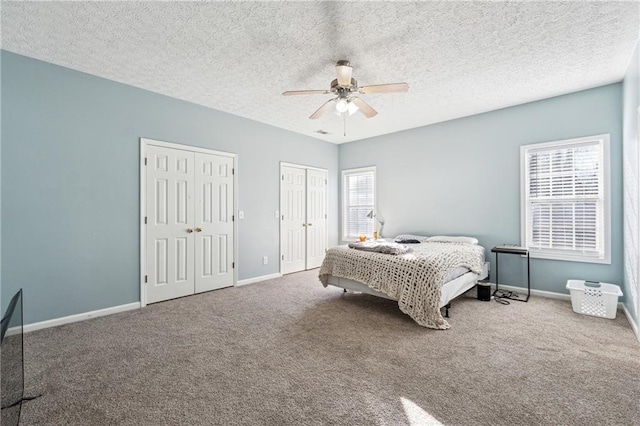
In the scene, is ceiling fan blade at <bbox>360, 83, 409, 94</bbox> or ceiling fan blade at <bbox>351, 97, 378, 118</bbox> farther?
ceiling fan blade at <bbox>351, 97, 378, 118</bbox>

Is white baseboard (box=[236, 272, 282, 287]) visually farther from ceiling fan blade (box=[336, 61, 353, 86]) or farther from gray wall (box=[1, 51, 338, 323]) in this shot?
ceiling fan blade (box=[336, 61, 353, 86])

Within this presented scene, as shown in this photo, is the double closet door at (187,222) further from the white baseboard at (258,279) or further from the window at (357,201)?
the window at (357,201)

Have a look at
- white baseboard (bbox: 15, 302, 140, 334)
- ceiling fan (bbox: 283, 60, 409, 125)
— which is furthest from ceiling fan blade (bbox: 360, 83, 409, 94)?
white baseboard (bbox: 15, 302, 140, 334)

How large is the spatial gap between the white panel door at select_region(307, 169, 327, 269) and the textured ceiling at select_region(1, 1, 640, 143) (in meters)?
2.31

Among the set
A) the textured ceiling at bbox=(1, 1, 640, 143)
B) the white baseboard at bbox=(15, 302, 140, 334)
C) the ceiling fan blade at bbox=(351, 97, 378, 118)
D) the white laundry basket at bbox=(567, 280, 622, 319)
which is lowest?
the white baseboard at bbox=(15, 302, 140, 334)

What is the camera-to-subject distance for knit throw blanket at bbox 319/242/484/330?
2.93 meters

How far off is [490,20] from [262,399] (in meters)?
3.29

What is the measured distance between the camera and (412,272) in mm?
3078

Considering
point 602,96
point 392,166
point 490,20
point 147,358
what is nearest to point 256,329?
point 147,358

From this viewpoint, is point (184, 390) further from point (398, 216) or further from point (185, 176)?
point (398, 216)

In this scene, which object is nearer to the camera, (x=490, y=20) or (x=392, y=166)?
(x=490, y=20)

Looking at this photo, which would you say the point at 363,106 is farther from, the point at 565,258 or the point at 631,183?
the point at 565,258

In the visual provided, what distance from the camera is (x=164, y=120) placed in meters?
3.85

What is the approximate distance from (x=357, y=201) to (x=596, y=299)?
4.06 m
